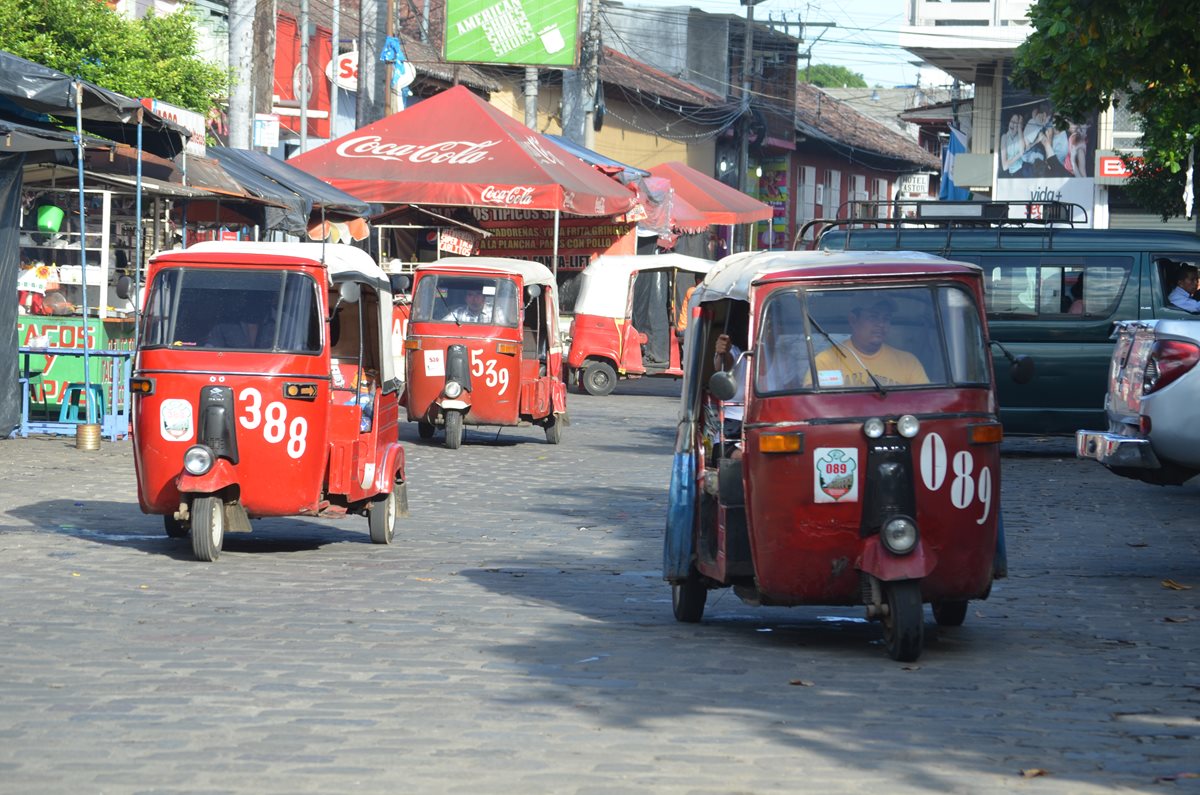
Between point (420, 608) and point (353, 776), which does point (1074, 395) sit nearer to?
point (420, 608)

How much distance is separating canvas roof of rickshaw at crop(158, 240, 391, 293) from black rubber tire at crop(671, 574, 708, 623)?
3832 millimetres

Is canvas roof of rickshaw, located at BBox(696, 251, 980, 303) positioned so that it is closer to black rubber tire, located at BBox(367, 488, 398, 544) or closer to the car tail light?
the car tail light

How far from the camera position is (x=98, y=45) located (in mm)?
26562

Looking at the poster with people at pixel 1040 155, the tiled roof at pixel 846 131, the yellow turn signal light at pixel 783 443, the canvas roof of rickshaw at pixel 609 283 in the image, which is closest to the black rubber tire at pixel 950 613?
the yellow turn signal light at pixel 783 443

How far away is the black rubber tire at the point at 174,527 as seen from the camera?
1223 cm

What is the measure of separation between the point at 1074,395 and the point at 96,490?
983 cm

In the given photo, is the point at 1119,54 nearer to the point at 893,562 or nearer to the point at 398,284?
the point at 398,284

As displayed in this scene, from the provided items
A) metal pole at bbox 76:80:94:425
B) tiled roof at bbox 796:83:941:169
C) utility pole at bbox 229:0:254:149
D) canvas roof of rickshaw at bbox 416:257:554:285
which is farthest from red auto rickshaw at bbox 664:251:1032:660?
tiled roof at bbox 796:83:941:169

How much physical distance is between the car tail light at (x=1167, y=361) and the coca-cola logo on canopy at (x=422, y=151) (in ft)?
56.1

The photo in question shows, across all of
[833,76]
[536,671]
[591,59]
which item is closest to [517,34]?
[591,59]

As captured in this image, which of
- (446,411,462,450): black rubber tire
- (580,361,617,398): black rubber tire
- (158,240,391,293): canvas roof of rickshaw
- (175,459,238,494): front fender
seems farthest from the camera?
(580,361,617,398): black rubber tire

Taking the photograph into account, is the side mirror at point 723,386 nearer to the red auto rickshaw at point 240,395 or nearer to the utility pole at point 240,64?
the red auto rickshaw at point 240,395

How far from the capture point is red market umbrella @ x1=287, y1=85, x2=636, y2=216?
26.1m

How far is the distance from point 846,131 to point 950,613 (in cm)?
6859
